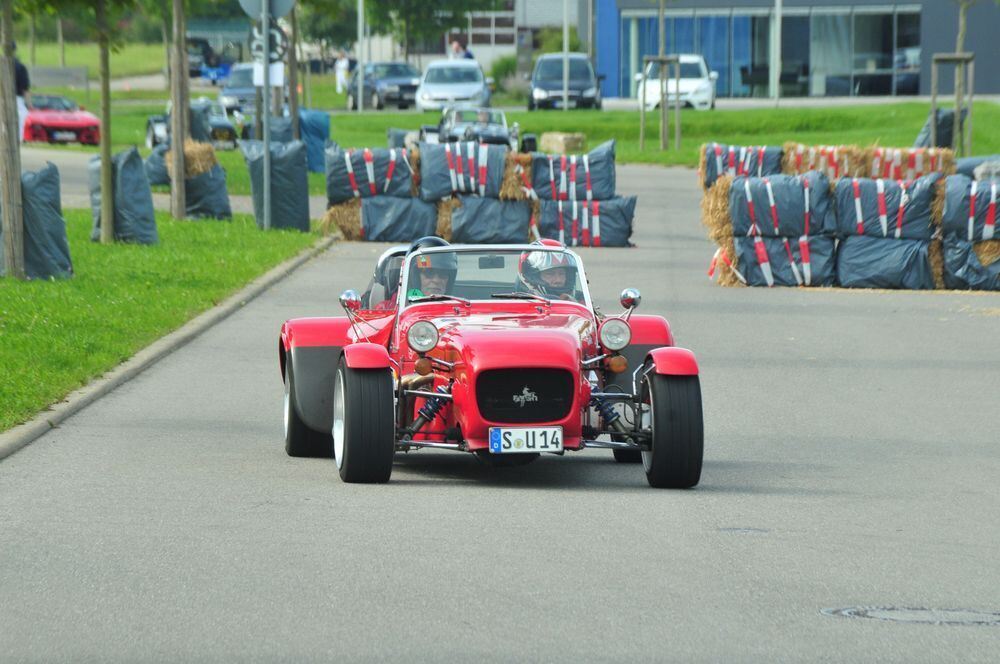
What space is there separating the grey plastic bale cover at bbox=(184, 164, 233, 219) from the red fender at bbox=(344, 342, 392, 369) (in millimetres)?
16529

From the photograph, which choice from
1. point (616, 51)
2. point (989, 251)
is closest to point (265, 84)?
point (989, 251)

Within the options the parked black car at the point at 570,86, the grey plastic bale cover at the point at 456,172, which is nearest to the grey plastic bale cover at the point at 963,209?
the grey plastic bale cover at the point at 456,172

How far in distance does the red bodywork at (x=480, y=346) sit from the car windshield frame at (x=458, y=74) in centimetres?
4514

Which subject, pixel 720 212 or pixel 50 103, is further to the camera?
pixel 50 103

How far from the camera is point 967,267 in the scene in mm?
21453

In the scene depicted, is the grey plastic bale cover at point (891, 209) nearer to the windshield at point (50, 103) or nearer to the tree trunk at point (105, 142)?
the tree trunk at point (105, 142)

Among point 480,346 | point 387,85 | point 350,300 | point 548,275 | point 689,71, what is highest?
point 689,71

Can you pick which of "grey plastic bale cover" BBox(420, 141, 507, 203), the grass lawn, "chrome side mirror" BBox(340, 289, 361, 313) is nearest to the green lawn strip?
"grey plastic bale cover" BBox(420, 141, 507, 203)

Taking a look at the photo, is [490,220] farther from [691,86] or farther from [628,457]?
[691,86]

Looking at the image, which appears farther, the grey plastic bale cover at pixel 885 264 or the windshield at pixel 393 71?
the windshield at pixel 393 71

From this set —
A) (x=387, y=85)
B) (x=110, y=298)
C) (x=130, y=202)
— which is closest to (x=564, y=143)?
(x=130, y=202)

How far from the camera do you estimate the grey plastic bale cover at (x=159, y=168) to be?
30.8 meters

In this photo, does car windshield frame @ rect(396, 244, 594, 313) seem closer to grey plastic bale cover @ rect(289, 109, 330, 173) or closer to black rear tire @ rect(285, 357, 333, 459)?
black rear tire @ rect(285, 357, 333, 459)

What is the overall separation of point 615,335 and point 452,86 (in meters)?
45.9
